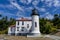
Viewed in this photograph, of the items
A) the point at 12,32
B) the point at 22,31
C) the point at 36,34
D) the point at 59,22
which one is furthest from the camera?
the point at 59,22

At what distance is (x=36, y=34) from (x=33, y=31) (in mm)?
1149

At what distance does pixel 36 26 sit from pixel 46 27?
9641 millimetres

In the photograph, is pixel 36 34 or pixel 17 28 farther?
pixel 17 28

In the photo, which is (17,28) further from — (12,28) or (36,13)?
(36,13)

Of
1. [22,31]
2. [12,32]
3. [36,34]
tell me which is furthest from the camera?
[12,32]

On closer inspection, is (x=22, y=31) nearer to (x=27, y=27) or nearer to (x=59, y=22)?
(x=27, y=27)

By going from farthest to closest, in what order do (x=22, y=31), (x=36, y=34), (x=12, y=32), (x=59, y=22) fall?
1. (x=59, y=22)
2. (x=12, y=32)
3. (x=22, y=31)
4. (x=36, y=34)

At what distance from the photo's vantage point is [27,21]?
151ft

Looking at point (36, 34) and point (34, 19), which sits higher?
point (34, 19)

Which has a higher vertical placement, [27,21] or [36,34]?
[27,21]

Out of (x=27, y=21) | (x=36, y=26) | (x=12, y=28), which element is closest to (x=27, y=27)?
(x=27, y=21)

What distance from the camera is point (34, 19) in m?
37.4

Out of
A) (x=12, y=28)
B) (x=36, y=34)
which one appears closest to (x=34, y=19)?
(x=36, y=34)

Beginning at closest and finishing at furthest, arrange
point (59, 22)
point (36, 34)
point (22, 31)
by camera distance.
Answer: point (36, 34) < point (22, 31) < point (59, 22)
